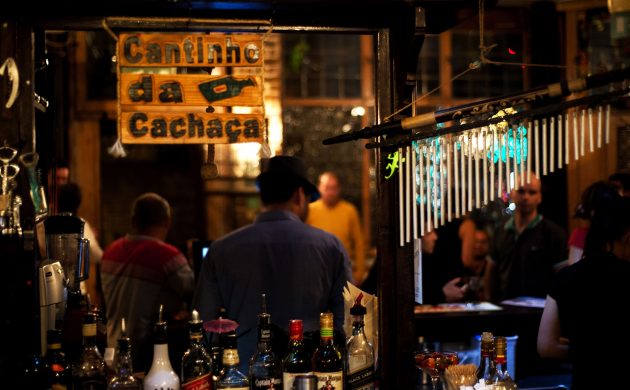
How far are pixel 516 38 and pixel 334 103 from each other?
6.40ft

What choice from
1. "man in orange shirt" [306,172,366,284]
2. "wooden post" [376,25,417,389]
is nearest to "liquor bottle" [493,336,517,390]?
"wooden post" [376,25,417,389]

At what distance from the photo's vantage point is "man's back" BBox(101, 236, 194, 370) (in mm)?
5289

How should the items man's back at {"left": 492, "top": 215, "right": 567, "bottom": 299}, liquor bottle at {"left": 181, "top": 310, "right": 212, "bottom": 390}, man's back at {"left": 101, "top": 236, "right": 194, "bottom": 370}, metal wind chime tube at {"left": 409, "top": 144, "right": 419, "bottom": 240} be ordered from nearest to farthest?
liquor bottle at {"left": 181, "top": 310, "right": 212, "bottom": 390}
metal wind chime tube at {"left": 409, "top": 144, "right": 419, "bottom": 240}
man's back at {"left": 101, "top": 236, "right": 194, "bottom": 370}
man's back at {"left": 492, "top": 215, "right": 567, "bottom": 299}

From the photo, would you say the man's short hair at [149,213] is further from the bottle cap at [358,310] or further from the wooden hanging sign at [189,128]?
the bottle cap at [358,310]

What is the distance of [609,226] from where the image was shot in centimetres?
365

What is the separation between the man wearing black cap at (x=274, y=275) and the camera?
405 cm

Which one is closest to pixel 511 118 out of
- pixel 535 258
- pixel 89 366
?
pixel 89 366

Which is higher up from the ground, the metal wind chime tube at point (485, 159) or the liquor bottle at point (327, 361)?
the metal wind chime tube at point (485, 159)

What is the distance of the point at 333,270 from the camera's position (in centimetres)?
416

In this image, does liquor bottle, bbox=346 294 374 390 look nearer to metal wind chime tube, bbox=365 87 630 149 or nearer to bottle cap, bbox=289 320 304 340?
bottle cap, bbox=289 320 304 340

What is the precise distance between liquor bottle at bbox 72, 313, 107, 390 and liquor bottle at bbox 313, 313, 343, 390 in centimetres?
72

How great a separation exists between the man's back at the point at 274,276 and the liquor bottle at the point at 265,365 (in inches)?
42.6

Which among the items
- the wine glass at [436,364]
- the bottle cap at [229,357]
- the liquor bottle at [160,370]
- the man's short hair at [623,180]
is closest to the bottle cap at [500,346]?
the wine glass at [436,364]

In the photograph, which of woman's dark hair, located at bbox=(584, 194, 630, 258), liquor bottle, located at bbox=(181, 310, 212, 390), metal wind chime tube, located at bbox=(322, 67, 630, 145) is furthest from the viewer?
woman's dark hair, located at bbox=(584, 194, 630, 258)
